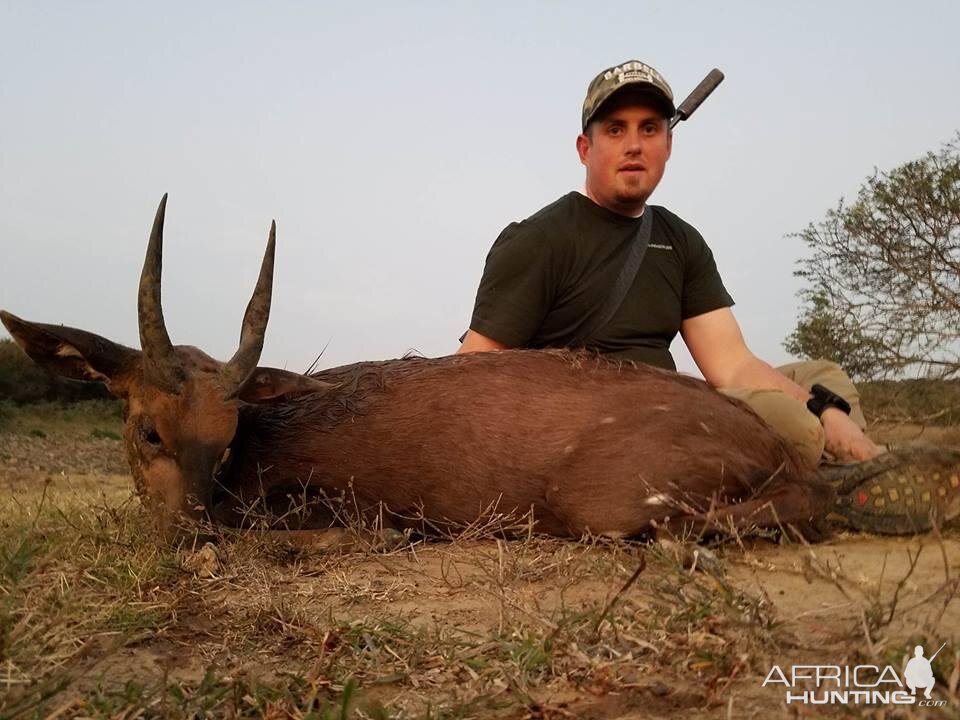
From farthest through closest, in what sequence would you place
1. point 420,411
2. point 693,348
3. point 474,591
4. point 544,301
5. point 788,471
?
point 693,348 < point 544,301 < point 420,411 < point 788,471 < point 474,591

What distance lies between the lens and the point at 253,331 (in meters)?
3.65

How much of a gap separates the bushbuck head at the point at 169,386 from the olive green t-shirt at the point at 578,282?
3.66ft

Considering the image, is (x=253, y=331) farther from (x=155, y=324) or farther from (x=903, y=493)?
(x=903, y=493)

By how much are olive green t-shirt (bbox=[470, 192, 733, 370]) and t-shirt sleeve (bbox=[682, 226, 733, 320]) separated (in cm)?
1

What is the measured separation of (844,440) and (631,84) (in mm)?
1994

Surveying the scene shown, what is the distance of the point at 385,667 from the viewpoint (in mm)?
2035

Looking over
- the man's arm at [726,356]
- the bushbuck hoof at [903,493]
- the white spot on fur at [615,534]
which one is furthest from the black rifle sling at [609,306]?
the bushbuck hoof at [903,493]

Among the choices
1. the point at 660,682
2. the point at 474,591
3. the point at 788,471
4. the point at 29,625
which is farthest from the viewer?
the point at 788,471

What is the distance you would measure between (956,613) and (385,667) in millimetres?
1377

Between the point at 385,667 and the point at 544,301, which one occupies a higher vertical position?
the point at 544,301

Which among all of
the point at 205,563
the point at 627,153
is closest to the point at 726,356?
the point at 627,153

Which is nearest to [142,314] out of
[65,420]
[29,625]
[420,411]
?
[420,411]

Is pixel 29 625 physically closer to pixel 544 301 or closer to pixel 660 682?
pixel 660 682

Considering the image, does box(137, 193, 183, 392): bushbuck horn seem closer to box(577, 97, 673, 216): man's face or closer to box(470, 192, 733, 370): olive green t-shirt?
box(470, 192, 733, 370): olive green t-shirt
